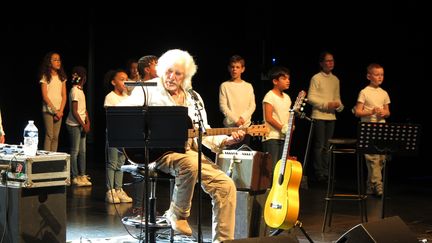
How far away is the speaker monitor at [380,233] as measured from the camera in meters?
4.93

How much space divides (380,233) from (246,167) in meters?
2.29

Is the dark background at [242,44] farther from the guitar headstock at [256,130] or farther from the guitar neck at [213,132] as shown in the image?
the guitar neck at [213,132]

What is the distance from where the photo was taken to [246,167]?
7168 millimetres

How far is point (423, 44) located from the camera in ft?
44.0

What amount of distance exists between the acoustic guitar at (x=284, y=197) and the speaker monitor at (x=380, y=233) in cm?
199

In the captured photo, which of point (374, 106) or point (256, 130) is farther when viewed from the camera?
point (374, 106)

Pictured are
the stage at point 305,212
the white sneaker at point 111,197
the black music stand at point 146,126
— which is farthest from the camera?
the white sneaker at point 111,197

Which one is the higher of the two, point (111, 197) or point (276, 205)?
point (276, 205)

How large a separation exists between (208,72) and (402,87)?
11.7 feet

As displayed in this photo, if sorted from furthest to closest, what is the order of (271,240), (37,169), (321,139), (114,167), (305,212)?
1. (321,139)
2. (114,167)
3. (305,212)
4. (37,169)
5. (271,240)

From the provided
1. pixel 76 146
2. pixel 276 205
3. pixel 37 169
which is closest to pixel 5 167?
pixel 37 169

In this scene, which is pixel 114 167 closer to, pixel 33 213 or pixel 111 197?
pixel 111 197

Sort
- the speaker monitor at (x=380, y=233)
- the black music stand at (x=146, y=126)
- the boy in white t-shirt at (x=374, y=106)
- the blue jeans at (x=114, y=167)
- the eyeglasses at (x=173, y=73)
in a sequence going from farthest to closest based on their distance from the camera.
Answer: the boy in white t-shirt at (x=374, y=106), the blue jeans at (x=114, y=167), the eyeglasses at (x=173, y=73), the black music stand at (x=146, y=126), the speaker monitor at (x=380, y=233)

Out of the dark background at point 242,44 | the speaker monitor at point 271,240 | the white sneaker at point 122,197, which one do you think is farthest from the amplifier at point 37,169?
the dark background at point 242,44
